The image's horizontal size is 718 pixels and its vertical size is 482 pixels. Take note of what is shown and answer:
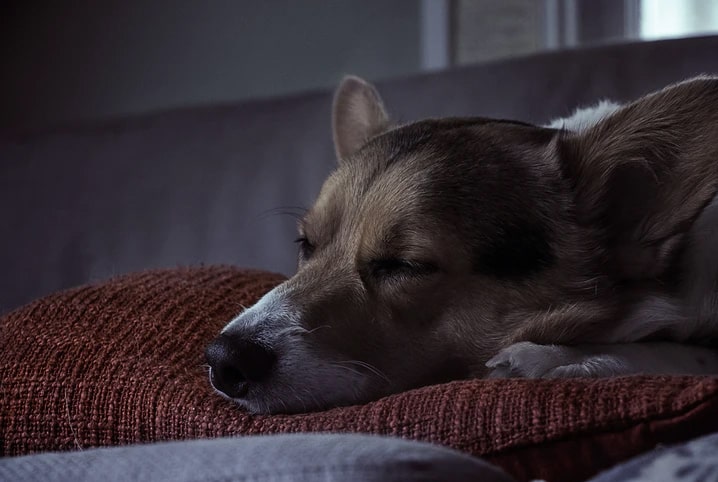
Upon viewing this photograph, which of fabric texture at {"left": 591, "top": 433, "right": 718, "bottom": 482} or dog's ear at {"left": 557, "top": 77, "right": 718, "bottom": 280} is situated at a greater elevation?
dog's ear at {"left": 557, "top": 77, "right": 718, "bottom": 280}

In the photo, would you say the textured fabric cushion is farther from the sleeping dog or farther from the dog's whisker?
the dog's whisker

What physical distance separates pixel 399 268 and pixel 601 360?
32 centimetres

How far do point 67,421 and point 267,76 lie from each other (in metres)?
2.92

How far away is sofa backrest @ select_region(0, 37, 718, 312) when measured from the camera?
86.3 inches

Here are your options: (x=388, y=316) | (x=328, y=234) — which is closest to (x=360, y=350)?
(x=388, y=316)

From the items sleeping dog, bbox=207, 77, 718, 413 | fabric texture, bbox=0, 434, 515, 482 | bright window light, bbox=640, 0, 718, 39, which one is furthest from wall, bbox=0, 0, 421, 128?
fabric texture, bbox=0, 434, 515, 482

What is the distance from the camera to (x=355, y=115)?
1.86 m

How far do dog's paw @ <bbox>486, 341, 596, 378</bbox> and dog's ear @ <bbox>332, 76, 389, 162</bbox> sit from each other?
30.0 inches

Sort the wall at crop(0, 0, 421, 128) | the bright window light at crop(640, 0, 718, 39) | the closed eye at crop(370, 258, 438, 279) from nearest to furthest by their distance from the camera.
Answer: the closed eye at crop(370, 258, 438, 279) → the bright window light at crop(640, 0, 718, 39) → the wall at crop(0, 0, 421, 128)

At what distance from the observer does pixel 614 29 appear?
11.0 feet

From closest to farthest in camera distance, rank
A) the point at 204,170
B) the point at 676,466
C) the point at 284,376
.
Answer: the point at 676,466, the point at 284,376, the point at 204,170

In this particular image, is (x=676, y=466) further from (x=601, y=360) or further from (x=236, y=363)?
(x=236, y=363)

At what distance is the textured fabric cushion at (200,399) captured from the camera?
2.63 ft

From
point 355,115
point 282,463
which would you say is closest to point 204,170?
point 355,115
